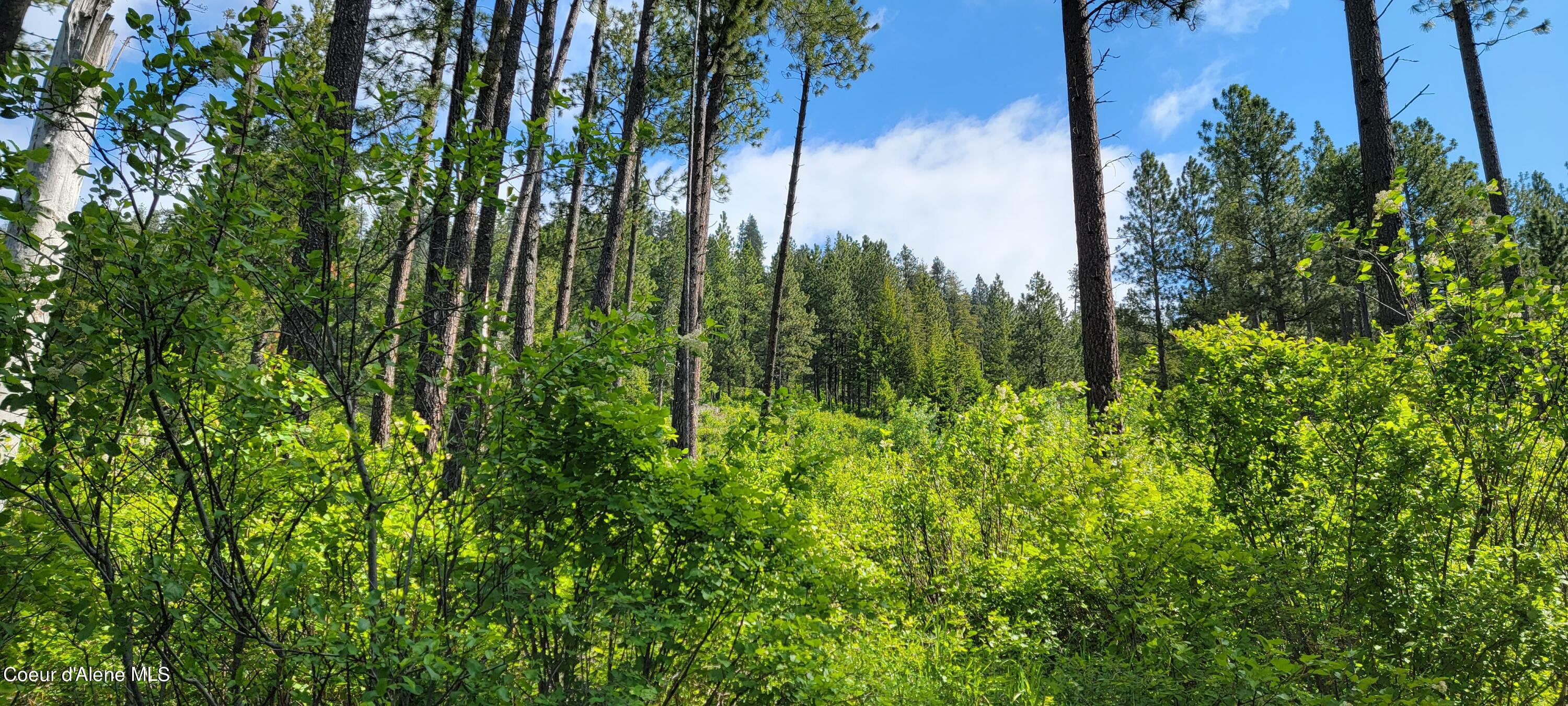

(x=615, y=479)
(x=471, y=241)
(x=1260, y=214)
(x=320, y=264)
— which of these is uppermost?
(x=1260, y=214)

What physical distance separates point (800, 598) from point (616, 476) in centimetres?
86

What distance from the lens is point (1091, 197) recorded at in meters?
5.51

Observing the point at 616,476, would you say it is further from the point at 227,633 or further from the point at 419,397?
the point at 419,397

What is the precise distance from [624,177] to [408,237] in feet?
21.4

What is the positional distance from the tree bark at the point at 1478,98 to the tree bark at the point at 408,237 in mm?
12220

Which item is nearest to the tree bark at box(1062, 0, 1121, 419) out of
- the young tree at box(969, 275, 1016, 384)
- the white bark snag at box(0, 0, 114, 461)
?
the white bark snag at box(0, 0, 114, 461)

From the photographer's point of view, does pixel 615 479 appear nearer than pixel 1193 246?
Yes

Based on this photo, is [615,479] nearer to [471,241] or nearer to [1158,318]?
[471,241]

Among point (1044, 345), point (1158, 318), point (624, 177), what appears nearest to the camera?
point (624, 177)

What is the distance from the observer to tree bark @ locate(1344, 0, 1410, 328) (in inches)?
205

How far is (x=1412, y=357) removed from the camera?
10.4ft

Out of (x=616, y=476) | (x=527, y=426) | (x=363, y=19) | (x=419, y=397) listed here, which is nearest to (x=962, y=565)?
(x=616, y=476)

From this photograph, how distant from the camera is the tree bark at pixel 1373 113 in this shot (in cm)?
521

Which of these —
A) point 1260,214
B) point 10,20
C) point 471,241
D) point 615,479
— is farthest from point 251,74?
point 1260,214
